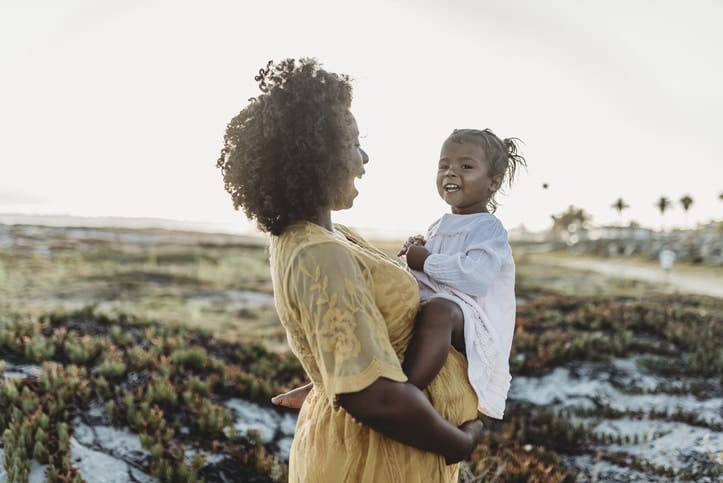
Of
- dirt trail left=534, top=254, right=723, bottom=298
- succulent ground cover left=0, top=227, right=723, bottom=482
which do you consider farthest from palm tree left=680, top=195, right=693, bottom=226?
succulent ground cover left=0, top=227, right=723, bottom=482

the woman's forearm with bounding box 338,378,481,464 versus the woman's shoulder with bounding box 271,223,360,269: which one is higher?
the woman's shoulder with bounding box 271,223,360,269

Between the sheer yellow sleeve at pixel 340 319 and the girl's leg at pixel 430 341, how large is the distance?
0.19 metres

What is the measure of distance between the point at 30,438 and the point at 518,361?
643cm

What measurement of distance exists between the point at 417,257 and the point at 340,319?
3.45 feet

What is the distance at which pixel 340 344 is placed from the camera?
1.71 metres

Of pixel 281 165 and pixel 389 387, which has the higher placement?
pixel 281 165

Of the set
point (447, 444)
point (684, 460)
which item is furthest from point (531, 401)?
point (447, 444)

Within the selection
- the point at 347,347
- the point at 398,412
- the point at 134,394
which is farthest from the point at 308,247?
the point at 134,394

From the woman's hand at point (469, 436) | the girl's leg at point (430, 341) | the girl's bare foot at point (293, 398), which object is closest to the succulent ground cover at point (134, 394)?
the girl's bare foot at point (293, 398)

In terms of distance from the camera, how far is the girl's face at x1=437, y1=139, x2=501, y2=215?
2.87m

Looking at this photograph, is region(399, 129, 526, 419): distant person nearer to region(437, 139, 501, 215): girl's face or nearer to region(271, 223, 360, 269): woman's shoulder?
region(437, 139, 501, 215): girl's face

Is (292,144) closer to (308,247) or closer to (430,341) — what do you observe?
(308,247)

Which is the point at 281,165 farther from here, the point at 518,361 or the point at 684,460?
the point at 518,361

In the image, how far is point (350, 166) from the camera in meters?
1.98
